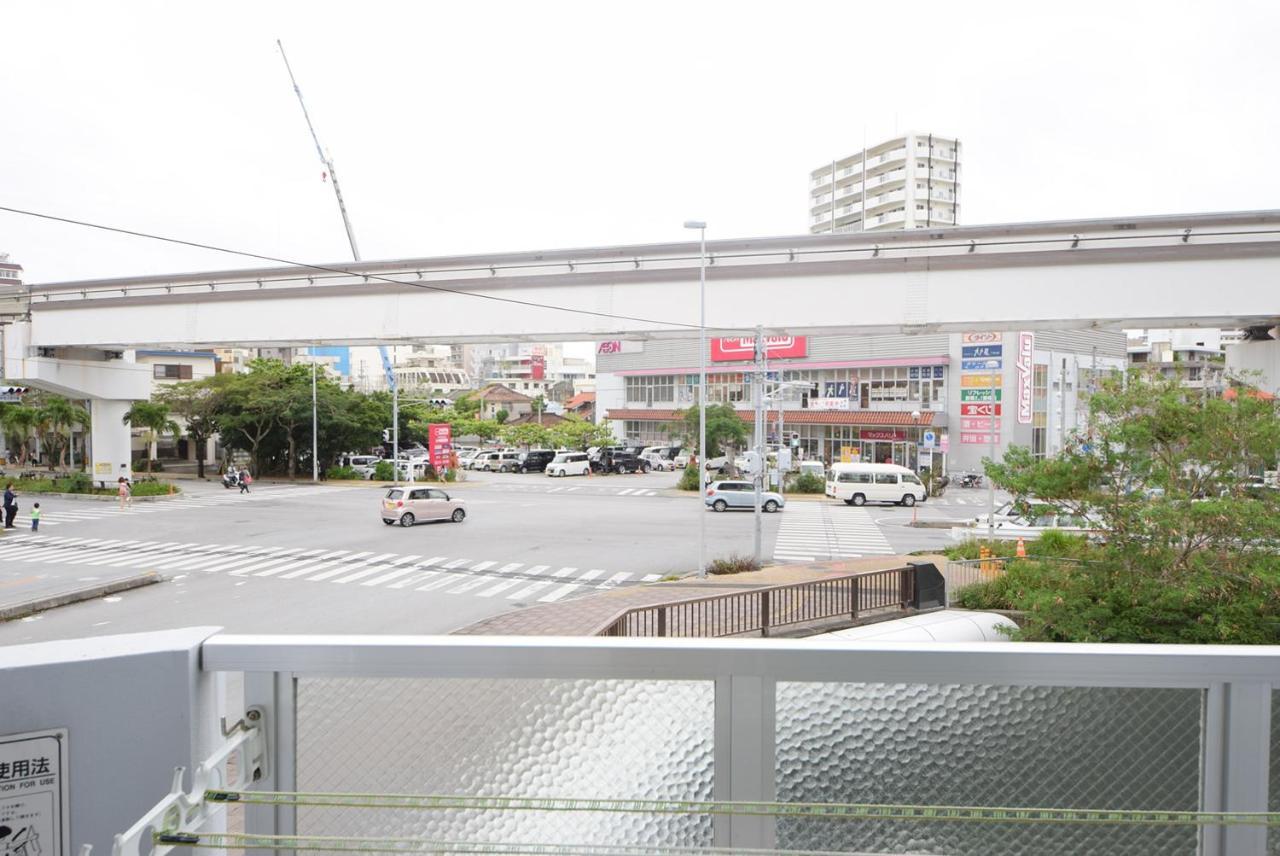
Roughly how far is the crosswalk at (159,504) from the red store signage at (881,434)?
99.9ft

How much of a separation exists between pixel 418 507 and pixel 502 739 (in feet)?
85.2

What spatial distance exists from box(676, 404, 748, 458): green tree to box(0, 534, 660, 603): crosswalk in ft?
92.7

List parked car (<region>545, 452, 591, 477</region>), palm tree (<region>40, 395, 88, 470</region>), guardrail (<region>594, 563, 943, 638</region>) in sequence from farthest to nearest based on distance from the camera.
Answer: parked car (<region>545, 452, 591, 477</region>)
palm tree (<region>40, 395, 88, 470</region>)
guardrail (<region>594, 563, 943, 638</region>)

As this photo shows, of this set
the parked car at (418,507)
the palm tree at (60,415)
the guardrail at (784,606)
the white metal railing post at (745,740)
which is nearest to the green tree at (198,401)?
the palm tree at (60,415)

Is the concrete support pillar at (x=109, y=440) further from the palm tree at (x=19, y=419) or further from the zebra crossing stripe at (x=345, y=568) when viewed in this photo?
the palm tree at (x=19, y=419)

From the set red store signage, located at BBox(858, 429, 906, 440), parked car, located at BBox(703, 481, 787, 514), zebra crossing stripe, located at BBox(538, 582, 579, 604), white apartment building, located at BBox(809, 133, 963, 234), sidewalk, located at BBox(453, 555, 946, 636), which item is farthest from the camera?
white apartment building, located at BBox(809, 133, 963, 234)

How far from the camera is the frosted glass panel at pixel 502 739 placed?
2.02 meters

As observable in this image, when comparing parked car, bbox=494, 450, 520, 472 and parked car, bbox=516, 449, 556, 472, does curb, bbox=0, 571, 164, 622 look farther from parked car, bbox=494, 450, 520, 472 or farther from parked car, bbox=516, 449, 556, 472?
parked car, bbox=494, 450, 520, 472

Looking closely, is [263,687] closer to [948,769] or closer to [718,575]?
[948,769]

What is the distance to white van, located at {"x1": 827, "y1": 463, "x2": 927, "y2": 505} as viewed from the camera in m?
35.8

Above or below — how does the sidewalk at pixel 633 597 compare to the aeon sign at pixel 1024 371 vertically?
below

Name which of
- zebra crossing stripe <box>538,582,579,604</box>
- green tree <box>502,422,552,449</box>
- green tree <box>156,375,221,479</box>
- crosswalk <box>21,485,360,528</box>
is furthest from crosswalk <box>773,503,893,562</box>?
green tree <box>156,375,221,479</box>

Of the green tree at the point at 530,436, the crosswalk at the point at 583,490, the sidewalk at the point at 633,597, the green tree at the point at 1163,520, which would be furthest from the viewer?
the green tree at the point at 530,436

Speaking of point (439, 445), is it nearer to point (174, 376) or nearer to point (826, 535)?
point (826, 535)
